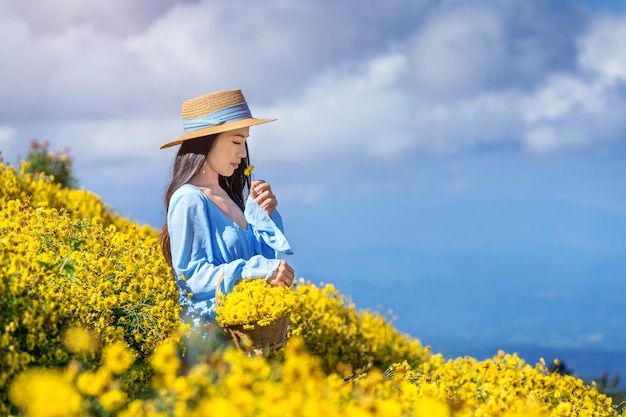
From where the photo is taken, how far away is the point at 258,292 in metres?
5.07

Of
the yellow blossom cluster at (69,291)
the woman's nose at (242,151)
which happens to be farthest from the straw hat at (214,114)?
the yellow blossom cluster at (69,291)

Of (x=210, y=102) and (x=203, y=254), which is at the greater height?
(x=210, y=102)

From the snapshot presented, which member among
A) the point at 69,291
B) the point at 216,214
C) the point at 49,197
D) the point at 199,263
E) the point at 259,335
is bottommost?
the point at 69,291

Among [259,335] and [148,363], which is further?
[259,335]

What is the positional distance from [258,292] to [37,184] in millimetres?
5293

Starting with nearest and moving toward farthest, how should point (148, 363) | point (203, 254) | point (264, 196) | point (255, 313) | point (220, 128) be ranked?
point (148, 363) < point (255, 313) < point (203, 254) < point (220, 128) < point (264, 196)

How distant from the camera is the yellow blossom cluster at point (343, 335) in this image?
26.9 feet

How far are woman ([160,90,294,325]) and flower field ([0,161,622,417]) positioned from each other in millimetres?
205

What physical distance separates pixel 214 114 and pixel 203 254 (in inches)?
41.1

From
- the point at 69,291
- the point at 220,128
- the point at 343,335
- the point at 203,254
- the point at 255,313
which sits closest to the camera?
the point at 69,291

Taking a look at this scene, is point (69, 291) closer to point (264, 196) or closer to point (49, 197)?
point (264, 196)

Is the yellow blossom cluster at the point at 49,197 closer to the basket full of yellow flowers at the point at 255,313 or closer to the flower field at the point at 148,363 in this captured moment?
the flower field at the point at 148,363

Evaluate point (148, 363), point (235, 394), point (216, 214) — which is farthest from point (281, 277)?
point (235, 394)

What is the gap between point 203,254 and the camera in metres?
5.46
